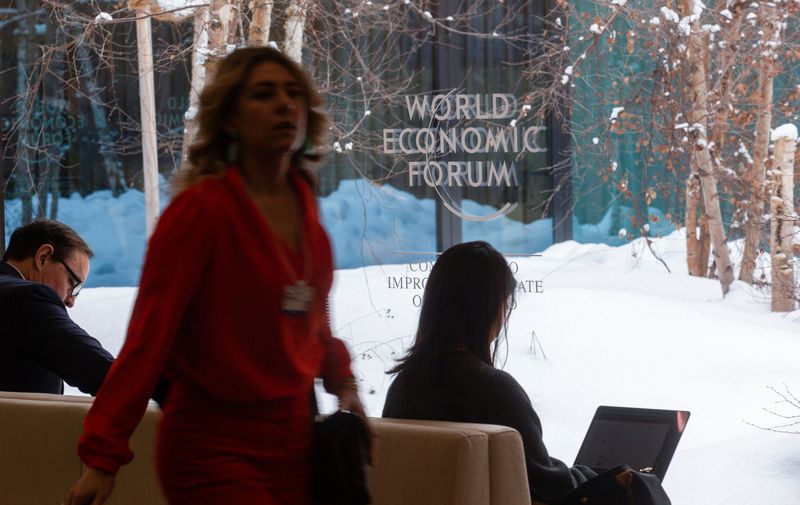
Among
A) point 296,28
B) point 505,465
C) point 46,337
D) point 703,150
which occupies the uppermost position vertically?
point 296,28

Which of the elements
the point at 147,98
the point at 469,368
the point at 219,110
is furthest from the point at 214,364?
the point at 147,98

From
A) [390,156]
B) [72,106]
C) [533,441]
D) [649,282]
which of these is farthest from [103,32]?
[533,441]

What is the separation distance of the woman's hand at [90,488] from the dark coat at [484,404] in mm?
1098

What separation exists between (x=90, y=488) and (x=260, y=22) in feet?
11.9

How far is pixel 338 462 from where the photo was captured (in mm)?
1600

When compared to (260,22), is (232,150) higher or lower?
lower

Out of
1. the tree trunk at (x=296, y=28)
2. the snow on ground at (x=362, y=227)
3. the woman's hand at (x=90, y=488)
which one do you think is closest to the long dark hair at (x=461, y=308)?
the woman's hand at (x=90, y=488)

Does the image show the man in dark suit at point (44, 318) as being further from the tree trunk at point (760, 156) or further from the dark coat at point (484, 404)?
the tree trunk at point (760, 156)

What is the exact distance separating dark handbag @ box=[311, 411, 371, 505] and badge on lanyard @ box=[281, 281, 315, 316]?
176 mm

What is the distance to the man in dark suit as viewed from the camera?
2.72 metres

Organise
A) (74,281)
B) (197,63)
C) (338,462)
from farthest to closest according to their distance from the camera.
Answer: (197,63), (74,281), (338,462)

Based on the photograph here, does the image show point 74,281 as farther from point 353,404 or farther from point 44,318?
point 353,404

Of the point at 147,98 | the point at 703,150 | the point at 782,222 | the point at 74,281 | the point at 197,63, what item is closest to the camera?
the point at 74,281

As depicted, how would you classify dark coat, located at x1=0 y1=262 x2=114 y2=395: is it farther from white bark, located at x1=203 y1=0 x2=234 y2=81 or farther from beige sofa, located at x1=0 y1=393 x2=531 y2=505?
white bark, located at x1=203 y1=0 x2=234 y2=81
